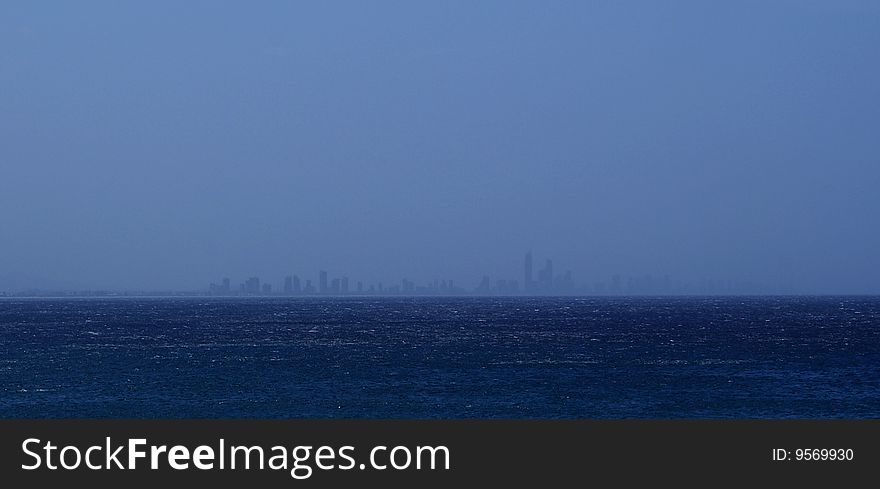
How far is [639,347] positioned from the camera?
362ft

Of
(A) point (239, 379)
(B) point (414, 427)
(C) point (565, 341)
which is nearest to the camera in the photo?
(B) point (414, 427)

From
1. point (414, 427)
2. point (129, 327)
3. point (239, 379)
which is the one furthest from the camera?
point (129, 327)

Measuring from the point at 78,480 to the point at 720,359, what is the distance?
86111 millimetres

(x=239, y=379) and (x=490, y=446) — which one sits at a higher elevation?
(x=490, y=446)

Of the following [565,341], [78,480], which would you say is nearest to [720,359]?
[565,341]

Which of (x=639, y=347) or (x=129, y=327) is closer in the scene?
(x=639, y=347)

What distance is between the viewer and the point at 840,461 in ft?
65.0

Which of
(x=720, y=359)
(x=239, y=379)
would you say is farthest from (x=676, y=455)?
(x=720, y=359)

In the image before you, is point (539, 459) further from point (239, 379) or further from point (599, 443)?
point (239, 379)

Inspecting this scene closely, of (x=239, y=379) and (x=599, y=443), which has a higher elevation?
(x=599, y=443)

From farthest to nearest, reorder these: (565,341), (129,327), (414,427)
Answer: (129,327), (565,341), (414,427)

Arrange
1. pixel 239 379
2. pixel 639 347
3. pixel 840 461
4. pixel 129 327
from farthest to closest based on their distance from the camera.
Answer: pixel 129 327
pixel 639 347
pixel 239 379
pixel 840 461

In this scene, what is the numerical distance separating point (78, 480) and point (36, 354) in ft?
294

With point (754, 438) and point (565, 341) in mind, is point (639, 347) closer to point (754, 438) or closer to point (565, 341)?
point (565, 341)
